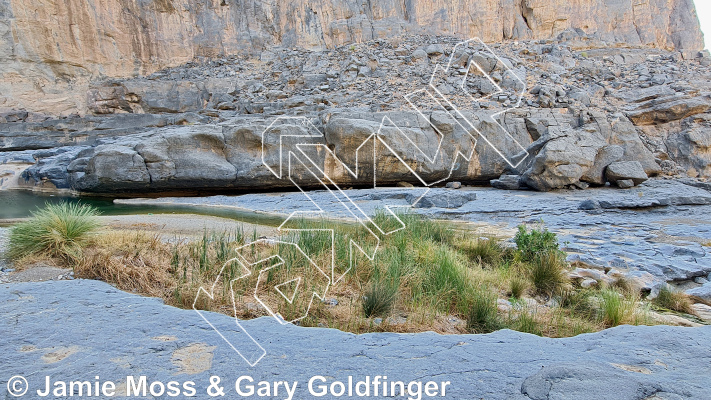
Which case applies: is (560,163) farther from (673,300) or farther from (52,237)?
(52,237)

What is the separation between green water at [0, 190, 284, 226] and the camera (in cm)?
813

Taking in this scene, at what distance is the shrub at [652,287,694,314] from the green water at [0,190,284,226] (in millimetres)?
5642

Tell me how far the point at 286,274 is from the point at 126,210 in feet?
26.2

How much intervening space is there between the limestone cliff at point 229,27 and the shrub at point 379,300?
74.2 feet

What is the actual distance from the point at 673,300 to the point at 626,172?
944cm

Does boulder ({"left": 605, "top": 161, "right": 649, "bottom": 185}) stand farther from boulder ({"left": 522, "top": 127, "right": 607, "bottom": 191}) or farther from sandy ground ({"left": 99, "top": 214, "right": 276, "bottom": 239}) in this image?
sandy ground ({"left": 99, "top": 214, "right": 276, "bottom": 239})

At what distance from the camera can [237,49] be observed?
23156mm

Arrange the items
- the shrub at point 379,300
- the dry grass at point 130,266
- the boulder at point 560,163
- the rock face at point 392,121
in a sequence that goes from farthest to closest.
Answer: the rock face at point 392,121 < the boulder at point 560,163 < the dry grass at point 130,266 < the shrub at point 379,300

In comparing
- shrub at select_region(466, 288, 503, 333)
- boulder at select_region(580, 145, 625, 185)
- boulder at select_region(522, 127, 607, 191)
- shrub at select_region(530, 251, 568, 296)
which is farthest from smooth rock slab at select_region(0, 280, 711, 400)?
boulder at select_region(580, 145, 625, 185)

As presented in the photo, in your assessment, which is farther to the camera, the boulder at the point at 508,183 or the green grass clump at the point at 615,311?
the boulder at the point at 508,183
